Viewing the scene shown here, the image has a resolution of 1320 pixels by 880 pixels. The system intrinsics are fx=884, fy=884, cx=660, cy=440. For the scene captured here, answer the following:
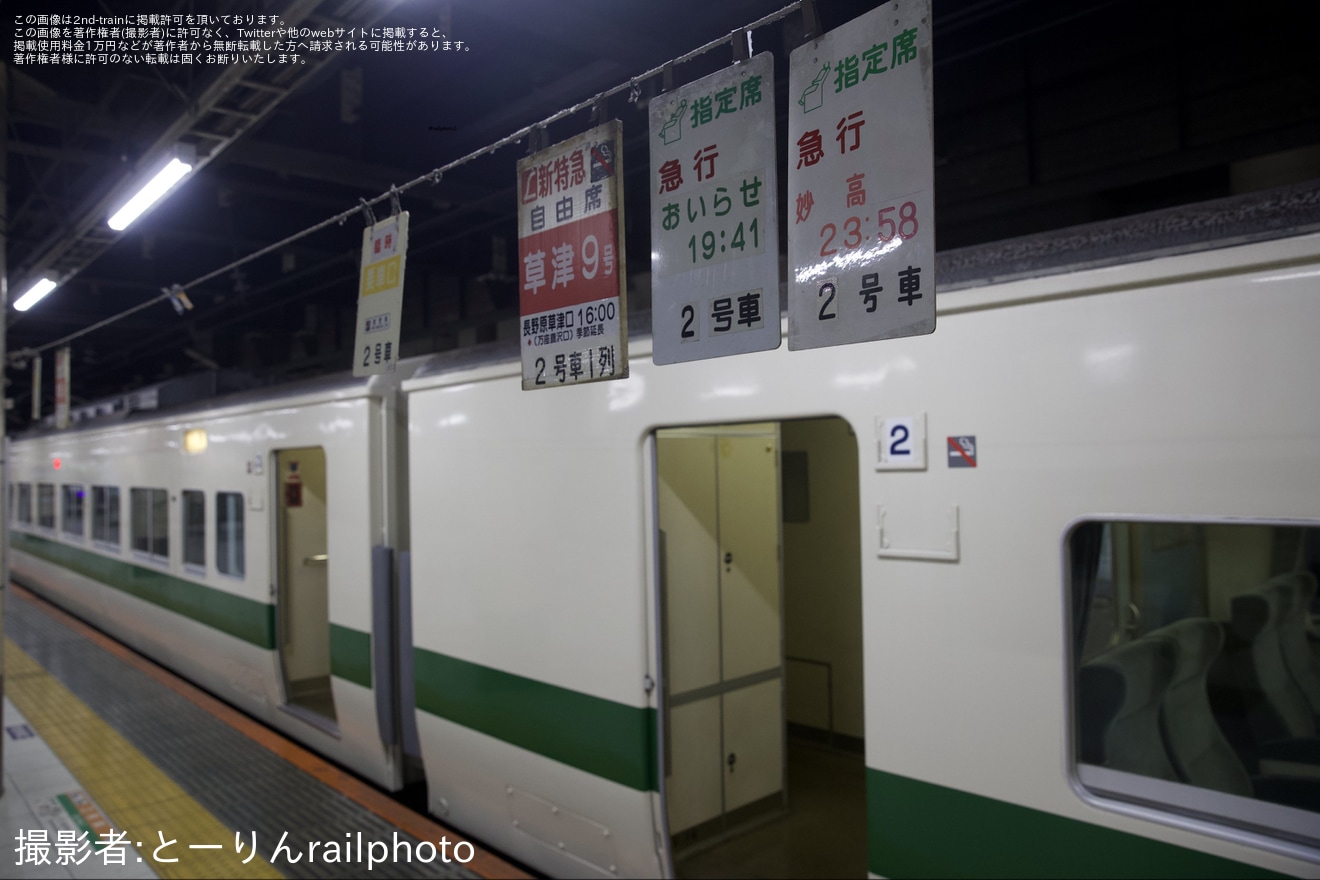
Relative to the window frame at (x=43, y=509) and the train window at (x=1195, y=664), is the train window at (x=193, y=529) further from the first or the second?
the train window at (x=1195, y=664)

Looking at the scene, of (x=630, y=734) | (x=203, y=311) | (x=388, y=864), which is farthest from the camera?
(x=203, y=311)

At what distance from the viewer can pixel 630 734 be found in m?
3.56

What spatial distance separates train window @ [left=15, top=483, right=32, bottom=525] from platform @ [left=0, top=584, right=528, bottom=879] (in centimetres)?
707

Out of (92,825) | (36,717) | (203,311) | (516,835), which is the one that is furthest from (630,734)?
(203,311)

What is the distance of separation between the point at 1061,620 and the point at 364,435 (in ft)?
13.2

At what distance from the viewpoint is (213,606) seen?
7.17 metres

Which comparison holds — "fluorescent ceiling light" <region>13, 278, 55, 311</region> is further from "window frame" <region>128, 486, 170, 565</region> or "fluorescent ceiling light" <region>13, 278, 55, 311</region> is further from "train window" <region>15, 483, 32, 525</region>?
"train window" <region>15, 483, 32, 525</region>

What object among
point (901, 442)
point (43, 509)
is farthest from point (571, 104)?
point (43, 509)

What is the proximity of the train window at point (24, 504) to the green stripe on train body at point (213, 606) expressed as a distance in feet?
10.1

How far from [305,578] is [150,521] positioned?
2.70 metres

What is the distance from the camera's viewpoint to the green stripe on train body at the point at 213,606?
212 inches

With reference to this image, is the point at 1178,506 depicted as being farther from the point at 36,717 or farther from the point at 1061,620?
the point at 36,717

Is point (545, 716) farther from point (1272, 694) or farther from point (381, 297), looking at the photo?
point (1272, 694)

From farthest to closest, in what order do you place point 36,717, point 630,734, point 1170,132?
point 36,717
point 1170,132
point 630,734
